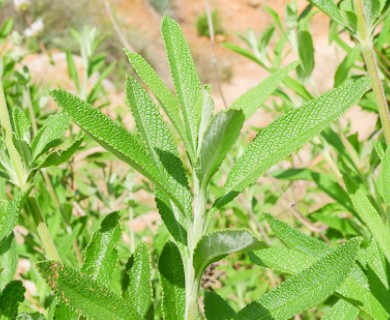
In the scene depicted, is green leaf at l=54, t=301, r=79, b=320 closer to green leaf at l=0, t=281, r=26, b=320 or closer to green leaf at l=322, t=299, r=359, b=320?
green leaf at l=0, t=281, r=26, b=320

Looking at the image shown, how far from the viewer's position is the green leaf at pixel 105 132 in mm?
613

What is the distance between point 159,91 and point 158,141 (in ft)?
0.20

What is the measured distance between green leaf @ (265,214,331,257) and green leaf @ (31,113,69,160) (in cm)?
31

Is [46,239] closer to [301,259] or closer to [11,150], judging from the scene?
[11,150]

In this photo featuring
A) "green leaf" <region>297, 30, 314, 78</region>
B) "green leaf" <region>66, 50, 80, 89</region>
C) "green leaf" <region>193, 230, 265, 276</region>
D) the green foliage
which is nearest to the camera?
"green leaf" <region>193, 230, 265, 276</region>

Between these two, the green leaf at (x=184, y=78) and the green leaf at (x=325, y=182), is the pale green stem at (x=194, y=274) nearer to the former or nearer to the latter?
the green leaf at (x=184, y=78)

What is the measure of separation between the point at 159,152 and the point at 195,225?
0.31 feet

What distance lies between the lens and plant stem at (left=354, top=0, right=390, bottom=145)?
3.15 ft

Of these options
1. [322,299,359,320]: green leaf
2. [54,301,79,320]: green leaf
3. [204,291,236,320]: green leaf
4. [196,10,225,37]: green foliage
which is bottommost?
[204,291,236,320]: green leaf

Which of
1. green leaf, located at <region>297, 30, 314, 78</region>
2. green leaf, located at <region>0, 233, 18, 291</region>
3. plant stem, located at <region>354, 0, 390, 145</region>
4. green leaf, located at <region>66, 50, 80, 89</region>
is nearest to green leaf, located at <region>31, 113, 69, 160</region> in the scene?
green leaf, located at <region>0, 233, 18, 291</region>

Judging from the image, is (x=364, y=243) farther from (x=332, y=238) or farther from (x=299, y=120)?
(x=299, y=120)

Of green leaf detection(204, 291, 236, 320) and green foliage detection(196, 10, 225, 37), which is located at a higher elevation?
green foliage detection(196, 10, 225, 37)

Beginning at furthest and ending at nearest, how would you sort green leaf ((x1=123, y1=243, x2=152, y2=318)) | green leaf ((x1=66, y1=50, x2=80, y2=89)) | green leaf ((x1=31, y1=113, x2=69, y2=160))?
green leaf ((x1=66, y1=50, x2=80, y2=89))
green leaf ((x1=31, y1=113, x2=69, y2=160))
green leaf ((x1=123, y1=243, x2=152, y2=318))

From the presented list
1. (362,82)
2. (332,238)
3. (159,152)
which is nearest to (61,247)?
(332,238)
